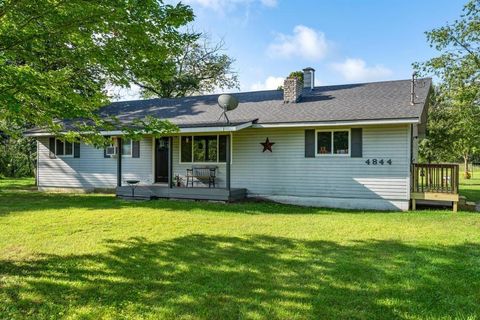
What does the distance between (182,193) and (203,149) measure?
193 cm

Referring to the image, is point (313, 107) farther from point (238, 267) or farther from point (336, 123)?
point (238, 267)

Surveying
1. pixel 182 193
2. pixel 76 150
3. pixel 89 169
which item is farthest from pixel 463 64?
pixel 76 150

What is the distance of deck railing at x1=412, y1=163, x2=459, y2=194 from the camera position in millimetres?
9969

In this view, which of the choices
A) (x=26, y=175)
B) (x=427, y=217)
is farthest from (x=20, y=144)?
(x=427, y=217)

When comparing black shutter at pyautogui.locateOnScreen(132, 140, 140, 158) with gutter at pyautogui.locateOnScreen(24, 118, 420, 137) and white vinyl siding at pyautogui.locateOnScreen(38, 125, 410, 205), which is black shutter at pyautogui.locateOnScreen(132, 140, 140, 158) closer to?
white vinyl siding at pyautogui.locateOnScreen(38, 125, 410, 205)

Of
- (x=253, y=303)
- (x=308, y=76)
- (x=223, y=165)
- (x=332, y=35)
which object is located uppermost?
(x=332, y=35)

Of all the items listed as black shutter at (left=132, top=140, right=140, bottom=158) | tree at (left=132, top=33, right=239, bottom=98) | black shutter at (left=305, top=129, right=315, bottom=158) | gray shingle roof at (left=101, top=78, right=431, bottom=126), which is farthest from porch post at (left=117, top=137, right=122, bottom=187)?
tree at (left=132, top=33, right=239, bottom=98)

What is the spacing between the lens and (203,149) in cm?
1301

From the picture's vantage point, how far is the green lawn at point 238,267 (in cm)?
361

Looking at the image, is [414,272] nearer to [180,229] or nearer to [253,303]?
[253,303]

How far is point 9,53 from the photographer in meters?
4.66

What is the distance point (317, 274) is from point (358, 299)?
84 centimetres

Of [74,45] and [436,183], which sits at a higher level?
[74,45]

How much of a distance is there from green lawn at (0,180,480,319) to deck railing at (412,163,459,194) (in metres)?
1.65
